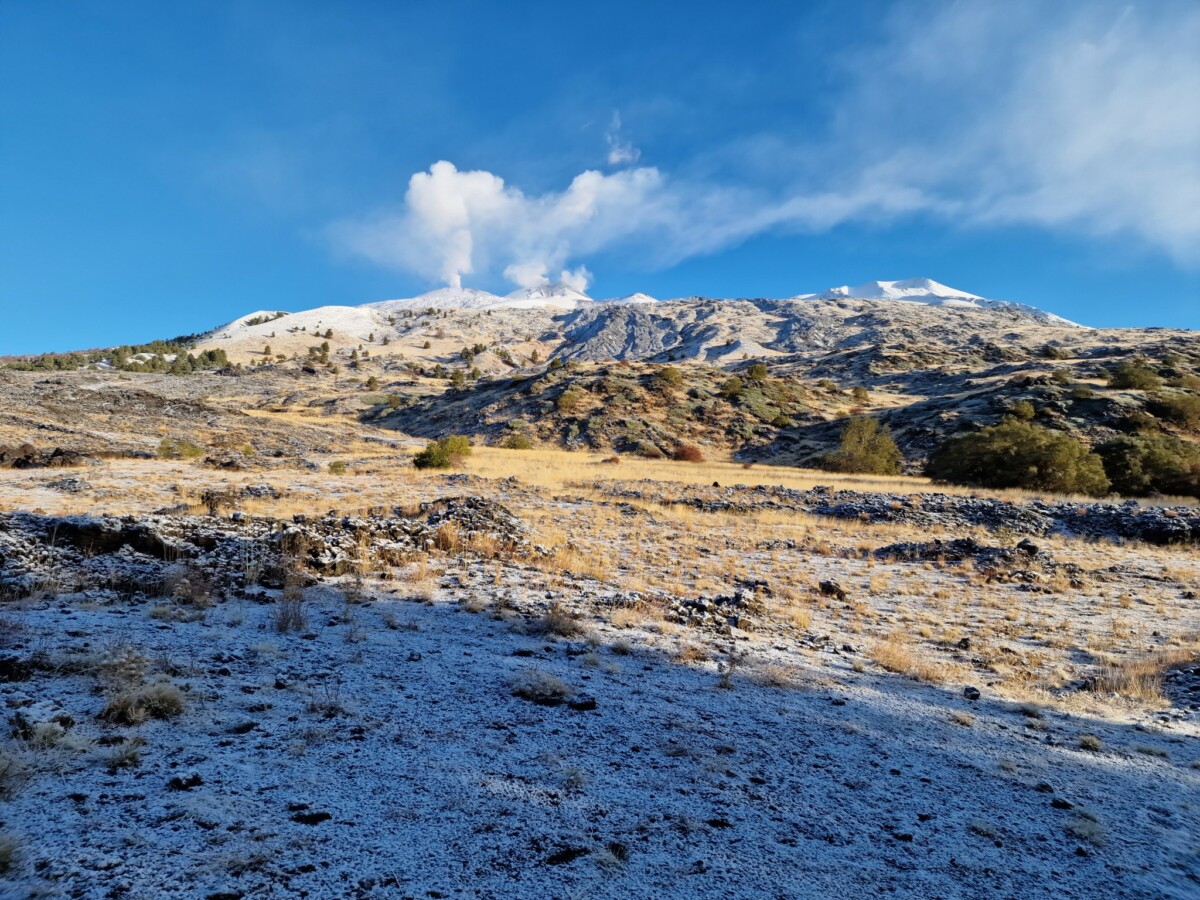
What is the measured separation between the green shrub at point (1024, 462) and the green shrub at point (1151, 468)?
1497 mm

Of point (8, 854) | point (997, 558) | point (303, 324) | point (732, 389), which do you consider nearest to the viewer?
point (8, 854)

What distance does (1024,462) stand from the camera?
97.5 feet

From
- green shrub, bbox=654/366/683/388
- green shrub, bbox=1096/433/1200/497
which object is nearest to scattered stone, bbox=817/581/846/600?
green shrub, bbox=1096/433/1200/497

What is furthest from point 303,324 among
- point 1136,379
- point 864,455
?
point 1136,379

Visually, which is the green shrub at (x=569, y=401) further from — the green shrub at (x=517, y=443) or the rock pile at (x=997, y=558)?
the rock pile at (x=997, y=558)

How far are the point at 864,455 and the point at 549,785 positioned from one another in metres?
42.5

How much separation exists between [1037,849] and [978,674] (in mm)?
4555

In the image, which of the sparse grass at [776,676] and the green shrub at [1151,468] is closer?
the sparse grass at [776,676]

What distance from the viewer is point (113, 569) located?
8.09 m

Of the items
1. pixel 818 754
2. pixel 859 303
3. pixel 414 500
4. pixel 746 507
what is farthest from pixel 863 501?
pixel 859 303

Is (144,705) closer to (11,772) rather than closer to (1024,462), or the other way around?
(11,772)

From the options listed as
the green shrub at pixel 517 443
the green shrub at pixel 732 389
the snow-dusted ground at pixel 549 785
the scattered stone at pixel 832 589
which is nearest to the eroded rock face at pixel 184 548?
the snow-dusted ground at pixel 549 785

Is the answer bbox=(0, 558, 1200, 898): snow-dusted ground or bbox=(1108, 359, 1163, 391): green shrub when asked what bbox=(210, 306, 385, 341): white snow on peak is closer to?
bbox=(1108, 359, 1163, 391): green shrub

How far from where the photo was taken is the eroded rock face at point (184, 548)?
7.68 meters
